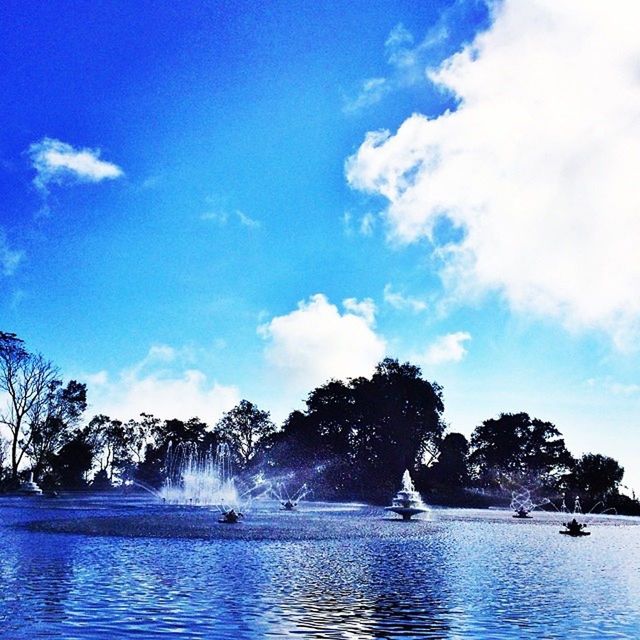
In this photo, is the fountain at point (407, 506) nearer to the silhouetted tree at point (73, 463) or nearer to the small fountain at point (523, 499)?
the small fountain at point (523, 499)

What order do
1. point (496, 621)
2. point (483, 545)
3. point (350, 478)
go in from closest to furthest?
point (496, 621), point (483, 545), point (350, 478)

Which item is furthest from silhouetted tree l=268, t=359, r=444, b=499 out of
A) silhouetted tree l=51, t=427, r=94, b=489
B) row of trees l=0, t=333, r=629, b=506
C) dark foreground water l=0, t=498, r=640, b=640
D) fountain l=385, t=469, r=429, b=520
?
dark foreground water l=0, t=498, r=640, b=640

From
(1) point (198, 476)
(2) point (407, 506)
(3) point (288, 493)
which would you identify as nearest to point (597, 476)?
(3) point (288, 493)

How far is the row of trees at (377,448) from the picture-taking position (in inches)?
3049

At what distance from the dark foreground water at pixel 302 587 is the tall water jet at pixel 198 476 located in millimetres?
42714

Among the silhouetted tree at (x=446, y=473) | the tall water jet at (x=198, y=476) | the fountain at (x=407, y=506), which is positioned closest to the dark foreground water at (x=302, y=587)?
the fountain at (x=407, y=506)

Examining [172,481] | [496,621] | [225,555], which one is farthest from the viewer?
[172,481]

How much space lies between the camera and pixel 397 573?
1445 cm

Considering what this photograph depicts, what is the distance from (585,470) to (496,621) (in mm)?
90595

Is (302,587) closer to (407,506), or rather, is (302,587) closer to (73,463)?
(407,506)

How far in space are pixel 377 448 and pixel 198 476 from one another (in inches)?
957

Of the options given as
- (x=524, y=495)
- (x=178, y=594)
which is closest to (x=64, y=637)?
(x=178, y=594)

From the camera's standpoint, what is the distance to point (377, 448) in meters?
88.6

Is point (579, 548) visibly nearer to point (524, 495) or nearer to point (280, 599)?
point (280, 599)
